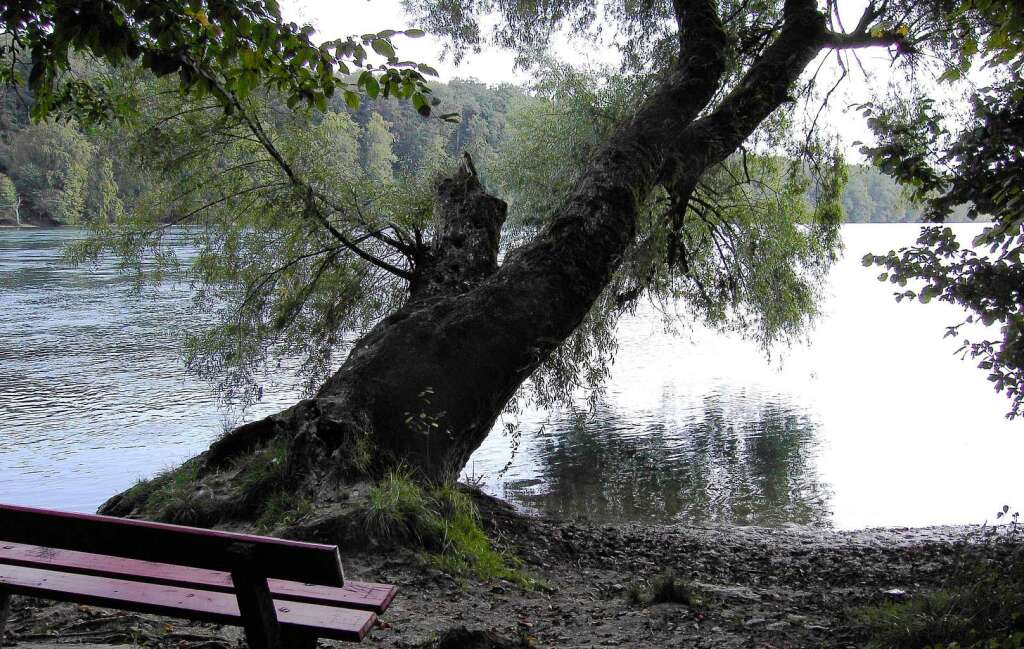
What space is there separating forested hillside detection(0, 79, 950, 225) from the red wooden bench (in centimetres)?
201

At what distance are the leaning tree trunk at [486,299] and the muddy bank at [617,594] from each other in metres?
1.00

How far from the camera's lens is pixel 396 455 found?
20.1ft

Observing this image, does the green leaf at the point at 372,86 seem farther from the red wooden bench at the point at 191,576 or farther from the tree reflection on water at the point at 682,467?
the tree reflection on water at the point at 682,467

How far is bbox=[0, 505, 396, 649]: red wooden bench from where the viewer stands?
8.45ft

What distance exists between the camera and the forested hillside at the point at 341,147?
36.1 ft

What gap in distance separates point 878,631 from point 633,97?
9109mm

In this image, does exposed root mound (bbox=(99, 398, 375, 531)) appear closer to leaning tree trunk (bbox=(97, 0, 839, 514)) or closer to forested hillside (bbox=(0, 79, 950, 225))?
leaning tree trunk (bbox=(97, 0, 839, 514))

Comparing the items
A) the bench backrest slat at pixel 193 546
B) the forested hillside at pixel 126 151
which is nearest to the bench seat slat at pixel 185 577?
the bench backrest slat at pixel 193 546

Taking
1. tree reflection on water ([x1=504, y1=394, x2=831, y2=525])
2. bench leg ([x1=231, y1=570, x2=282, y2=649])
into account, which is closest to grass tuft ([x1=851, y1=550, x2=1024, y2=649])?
bench leg ([x1=231, y1=570, x2=282, y2=649])

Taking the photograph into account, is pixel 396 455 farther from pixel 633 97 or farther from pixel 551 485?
pixel 633 97

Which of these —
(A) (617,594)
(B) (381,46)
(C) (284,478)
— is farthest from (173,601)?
(A) (617,594)

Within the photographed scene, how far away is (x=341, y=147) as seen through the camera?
36.1 feet

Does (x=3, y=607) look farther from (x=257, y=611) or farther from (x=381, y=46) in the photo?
(x=381, y=46)

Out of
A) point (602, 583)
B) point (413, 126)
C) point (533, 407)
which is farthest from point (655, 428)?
point (413, 126)
